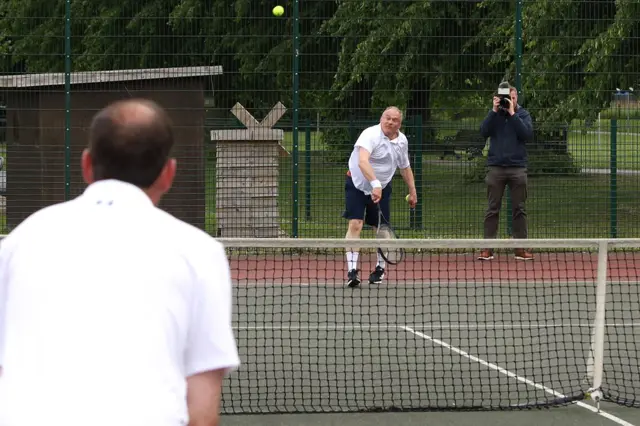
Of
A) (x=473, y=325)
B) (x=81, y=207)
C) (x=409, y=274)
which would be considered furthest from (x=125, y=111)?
(x=409, y=274)

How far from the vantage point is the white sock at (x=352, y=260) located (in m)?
11.5

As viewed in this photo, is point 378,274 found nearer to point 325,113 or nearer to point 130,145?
point 325,113

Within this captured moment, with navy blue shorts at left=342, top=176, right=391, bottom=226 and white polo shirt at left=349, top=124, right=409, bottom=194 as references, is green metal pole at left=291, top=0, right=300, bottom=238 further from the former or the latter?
white polo shirt at left=349, top=124, right=409, bottom=194

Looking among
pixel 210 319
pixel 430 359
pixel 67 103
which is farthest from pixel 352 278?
pixel 210 319

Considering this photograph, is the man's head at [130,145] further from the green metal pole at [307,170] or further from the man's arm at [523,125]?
the green metal pole at [307,170]

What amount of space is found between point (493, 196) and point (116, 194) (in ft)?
39.4

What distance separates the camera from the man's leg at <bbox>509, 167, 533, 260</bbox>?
46.4 ft

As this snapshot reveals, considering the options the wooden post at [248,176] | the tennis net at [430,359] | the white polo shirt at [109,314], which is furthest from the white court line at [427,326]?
the white polo shirt at [109,314]

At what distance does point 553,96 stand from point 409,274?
363cm

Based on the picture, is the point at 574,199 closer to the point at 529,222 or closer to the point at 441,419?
the point at 529,222

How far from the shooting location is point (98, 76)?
1486 centimetres

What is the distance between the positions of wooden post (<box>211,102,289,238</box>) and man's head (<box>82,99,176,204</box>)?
12329mm

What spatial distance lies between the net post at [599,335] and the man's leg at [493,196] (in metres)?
7.10

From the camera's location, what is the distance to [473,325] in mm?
9609
